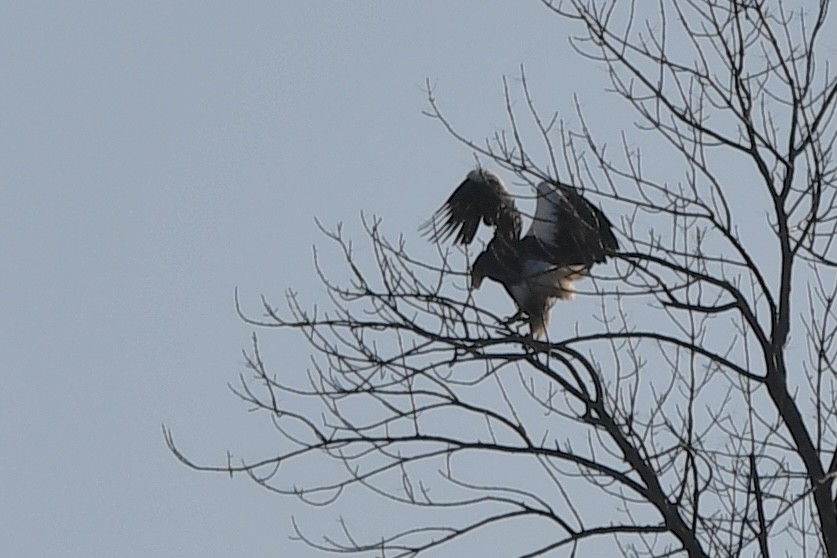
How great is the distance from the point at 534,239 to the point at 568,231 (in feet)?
1.87

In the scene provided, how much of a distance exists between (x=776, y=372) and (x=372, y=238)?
53.4 inches

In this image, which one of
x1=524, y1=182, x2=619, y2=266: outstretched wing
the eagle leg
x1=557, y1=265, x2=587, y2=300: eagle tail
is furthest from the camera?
the eagle leg

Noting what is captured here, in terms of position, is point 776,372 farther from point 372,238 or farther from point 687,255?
point 372,238

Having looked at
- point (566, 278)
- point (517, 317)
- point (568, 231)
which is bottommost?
point (568, 231)

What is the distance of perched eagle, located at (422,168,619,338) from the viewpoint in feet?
23.6

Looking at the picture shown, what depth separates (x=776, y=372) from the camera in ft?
21.2

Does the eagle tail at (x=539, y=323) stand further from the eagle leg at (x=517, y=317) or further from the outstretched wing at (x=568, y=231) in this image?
the outstretched wing at (x=568, y=231)

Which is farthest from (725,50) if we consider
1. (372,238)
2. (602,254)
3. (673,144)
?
(372,238)

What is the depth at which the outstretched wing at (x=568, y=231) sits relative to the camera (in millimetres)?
6863

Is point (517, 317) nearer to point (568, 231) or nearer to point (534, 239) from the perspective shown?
point (534, 239)

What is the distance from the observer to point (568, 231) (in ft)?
26.4

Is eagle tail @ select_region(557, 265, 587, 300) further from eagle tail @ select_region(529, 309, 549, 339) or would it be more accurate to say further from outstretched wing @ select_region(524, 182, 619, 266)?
eagle tail @ select_region(529, 309, 549, 339)

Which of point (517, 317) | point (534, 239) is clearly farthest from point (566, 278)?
point (517, 317)

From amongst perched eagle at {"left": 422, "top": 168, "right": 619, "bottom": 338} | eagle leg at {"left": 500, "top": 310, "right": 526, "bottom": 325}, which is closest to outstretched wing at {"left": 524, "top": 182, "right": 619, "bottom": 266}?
perched eagle at {"left": 422, "top": 168, "right": 619, "bottom": 338}
